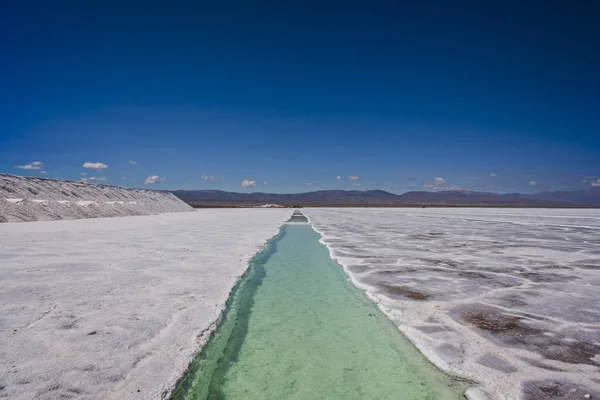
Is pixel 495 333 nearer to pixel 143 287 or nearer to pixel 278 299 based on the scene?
pixel 278 299

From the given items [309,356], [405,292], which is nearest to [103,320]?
[309,356]

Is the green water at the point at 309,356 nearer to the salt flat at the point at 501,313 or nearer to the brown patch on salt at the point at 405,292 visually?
the salt flat at the point at 501,313

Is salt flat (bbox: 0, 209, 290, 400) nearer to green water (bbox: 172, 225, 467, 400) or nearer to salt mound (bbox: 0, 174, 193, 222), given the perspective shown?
green water (bbox: 172, 225, 467, 400)

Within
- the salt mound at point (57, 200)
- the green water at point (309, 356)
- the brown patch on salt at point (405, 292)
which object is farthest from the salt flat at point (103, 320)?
the salt mound at point (57, 200)

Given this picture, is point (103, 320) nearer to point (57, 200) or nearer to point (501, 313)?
point (501, 313)

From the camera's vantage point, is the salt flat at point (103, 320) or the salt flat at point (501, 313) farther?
the salt flat at point (501, 313)

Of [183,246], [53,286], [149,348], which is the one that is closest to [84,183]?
[183,246]
